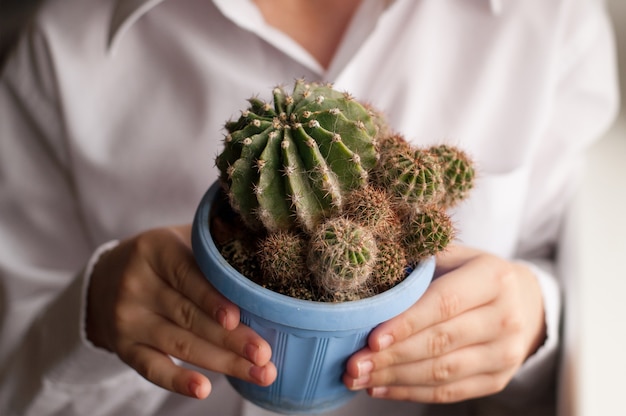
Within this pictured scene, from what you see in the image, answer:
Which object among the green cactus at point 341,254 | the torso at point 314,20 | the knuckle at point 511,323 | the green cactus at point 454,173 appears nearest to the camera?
the green cactus at point 341,254

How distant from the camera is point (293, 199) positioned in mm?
506

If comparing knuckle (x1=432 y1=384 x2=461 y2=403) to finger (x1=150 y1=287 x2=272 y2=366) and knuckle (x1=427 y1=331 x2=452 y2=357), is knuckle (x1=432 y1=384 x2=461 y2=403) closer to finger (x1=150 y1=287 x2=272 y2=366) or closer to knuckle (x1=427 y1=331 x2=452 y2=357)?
knuckle (x1=427 y1=331 x2=452 y2=357)

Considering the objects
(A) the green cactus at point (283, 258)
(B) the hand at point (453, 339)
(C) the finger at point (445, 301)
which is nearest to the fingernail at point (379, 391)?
(B) the hand at point (453, 339)

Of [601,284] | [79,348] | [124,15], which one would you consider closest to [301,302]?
[79,348]

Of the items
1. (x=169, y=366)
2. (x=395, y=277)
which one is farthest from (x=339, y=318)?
(x=169, y=366)

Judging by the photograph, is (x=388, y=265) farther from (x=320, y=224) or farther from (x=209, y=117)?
(x=209, y=117)

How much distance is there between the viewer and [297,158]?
514 millimetres

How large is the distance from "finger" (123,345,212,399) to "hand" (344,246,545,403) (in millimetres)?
151

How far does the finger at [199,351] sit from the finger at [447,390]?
0.15m

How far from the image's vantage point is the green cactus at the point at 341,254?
0.49 meters

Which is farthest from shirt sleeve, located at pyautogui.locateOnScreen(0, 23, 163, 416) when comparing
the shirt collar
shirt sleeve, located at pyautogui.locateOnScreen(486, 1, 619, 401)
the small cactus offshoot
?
shirt sleeve, located at pyautogui.locateOnScreen(486, 1, 619, 401)

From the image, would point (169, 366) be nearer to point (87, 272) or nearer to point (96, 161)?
point (87, 272)

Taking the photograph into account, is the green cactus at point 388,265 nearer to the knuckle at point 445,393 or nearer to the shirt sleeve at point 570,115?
the knuckle at point 445,393

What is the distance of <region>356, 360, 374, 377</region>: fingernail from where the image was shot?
586 millimetres
